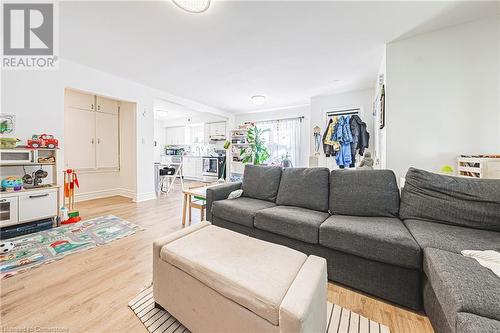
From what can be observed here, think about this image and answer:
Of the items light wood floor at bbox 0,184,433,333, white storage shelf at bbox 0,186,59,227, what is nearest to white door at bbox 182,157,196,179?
white storage shelf at bbox 0,186,59,227

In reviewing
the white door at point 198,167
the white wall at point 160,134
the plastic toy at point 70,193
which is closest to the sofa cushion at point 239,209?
the plastic toy at point 70,193

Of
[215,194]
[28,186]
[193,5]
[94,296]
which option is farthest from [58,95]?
[94,296]

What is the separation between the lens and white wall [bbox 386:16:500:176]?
6.61 ft

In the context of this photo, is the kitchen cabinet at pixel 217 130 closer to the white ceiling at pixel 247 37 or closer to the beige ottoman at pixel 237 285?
the white ceiling at pixel 247 37

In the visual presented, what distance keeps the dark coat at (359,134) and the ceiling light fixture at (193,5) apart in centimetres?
353

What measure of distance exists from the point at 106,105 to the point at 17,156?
2.39 meters

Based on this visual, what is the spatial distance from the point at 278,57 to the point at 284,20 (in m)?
0.79

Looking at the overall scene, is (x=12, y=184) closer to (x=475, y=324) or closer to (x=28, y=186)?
(x=28, y=186)

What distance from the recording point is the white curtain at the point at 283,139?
579cm

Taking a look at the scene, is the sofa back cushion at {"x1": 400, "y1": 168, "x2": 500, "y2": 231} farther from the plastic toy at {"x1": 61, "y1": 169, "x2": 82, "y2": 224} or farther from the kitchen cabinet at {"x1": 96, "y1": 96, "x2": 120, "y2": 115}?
the kitchen cabinet at {"x1": 96, "y1": 96, "x2": 120, "y2": 115}

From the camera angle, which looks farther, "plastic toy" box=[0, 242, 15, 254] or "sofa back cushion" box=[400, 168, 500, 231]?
"plastic toy" box=[0, 242, 15, 254]

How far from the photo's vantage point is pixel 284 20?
2045 mm

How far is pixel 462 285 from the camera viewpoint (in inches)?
33.9

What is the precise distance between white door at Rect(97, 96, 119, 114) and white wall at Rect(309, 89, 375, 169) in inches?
186
